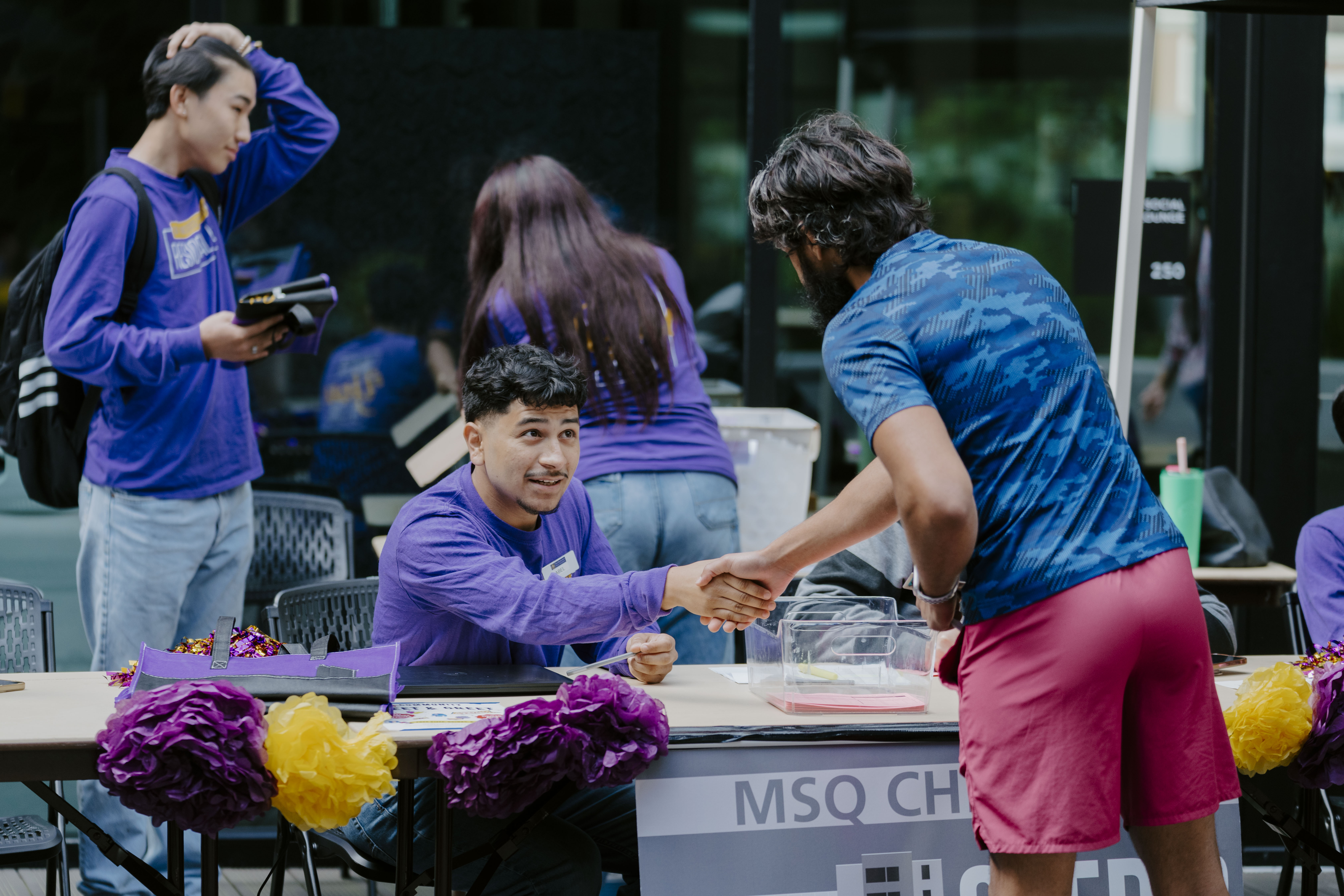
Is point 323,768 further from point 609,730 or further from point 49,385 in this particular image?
point 49,385

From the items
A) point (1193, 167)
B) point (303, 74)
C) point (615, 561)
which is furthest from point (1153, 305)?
point (303, 74)

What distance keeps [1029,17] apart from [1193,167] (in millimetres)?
802

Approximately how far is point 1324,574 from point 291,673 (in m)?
2.50

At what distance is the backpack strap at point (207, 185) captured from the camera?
3.91 metres

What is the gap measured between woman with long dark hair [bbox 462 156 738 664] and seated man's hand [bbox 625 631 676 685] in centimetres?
87

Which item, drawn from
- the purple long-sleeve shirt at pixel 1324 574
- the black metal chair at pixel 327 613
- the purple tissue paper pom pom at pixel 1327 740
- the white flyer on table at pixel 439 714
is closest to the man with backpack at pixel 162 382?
the black metal chair at pixel 327 613

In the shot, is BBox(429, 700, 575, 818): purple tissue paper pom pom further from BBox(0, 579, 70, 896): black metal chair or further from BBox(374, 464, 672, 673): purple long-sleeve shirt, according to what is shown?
BBox(0, 579, 70, 896): black metal chair

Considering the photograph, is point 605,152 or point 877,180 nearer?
point 877,180

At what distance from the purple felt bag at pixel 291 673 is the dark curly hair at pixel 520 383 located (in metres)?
0.64

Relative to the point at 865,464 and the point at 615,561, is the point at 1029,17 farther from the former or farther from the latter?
the point at 615,561

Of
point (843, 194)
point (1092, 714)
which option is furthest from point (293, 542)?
point (1092, 714)

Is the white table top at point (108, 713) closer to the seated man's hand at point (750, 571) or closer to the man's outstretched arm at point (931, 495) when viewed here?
the seated man's hand at point (750, 571)

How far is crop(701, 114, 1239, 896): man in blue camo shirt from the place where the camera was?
2.03m

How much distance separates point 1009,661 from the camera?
208 cm
